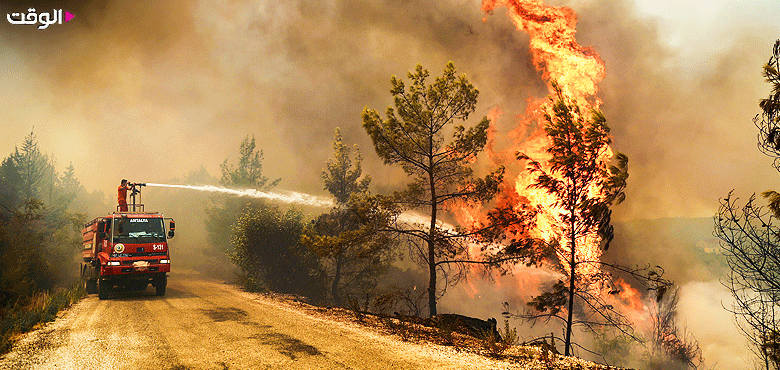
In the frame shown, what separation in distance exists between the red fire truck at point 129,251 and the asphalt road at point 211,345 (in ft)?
8.97

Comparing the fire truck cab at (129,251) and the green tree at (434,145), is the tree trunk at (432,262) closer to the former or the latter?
the green tree at (434,145)

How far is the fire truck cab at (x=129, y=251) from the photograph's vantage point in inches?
702

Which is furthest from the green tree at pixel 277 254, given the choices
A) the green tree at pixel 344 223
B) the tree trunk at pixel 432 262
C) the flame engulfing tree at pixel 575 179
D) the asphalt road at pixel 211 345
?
the flame engulfing tree at pixel 575 179

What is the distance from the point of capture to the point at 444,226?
20109 millimetres

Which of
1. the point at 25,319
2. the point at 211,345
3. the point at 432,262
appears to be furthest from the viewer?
the point at 432,262

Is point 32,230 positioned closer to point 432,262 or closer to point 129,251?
point 129,251

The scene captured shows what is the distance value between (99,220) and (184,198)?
113987 mm

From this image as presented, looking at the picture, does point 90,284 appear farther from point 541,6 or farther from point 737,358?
point 737,358

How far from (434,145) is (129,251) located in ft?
49.4

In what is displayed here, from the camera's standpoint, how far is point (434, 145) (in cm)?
1911

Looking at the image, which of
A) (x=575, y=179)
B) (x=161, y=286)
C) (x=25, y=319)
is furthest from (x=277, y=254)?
(x=575, y=179)

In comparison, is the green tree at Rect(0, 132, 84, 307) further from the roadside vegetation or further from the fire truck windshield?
the fire truck windshield

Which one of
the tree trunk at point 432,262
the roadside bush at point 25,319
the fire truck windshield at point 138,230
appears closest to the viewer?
the roadside bush at point 25,319

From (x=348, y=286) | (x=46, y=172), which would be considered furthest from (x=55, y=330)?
(x=46, y=172)
